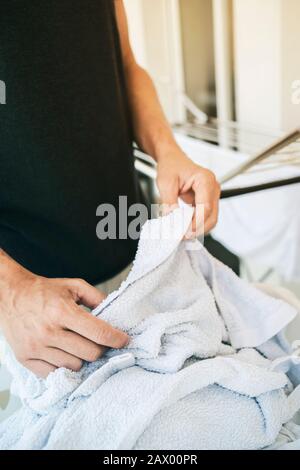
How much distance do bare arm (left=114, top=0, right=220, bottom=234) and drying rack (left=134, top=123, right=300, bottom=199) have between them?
6 centimetres

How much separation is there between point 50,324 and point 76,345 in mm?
30

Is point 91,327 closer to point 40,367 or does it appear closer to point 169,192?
point 40,367

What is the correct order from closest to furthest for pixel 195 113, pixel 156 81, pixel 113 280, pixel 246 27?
pixel 113 280, pixel 246 27, pixel 195 113, pixel 156 81

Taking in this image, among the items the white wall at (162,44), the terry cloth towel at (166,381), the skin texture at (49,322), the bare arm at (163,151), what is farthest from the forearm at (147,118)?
the white wall at (162,44)

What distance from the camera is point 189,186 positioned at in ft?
1.93

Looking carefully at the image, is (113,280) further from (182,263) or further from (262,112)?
(262,112)

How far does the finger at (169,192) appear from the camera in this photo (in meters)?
0.58

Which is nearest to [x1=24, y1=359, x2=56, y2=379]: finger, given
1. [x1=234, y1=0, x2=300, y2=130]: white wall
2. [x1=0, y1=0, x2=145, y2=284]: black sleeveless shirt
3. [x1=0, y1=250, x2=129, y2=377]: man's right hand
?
[x1=0, y1=250, x2=129, y2=377]: man's right hand

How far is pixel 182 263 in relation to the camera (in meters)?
0.51

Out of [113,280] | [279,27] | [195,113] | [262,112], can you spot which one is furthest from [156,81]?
[113,280]

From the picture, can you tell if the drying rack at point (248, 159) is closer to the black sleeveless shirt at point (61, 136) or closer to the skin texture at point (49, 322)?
the black sleeveless shirt at point (61, 136)

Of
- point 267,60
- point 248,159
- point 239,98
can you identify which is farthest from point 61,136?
point 239,98

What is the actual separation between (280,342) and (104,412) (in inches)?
9.9

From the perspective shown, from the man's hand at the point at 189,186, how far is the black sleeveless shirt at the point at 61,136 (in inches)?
2.9
